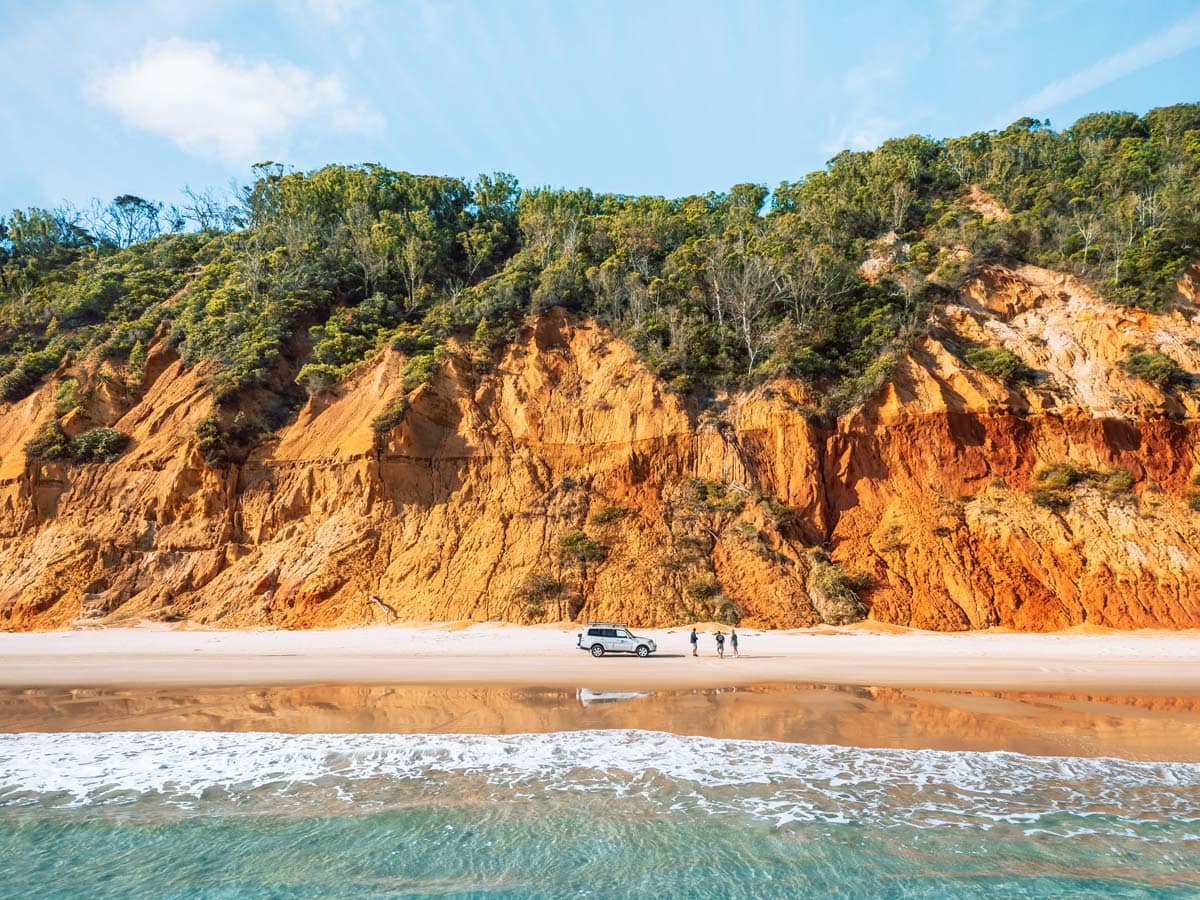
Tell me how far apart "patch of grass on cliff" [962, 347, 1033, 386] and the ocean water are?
26633 mm

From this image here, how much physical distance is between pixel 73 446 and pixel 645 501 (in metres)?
28.0

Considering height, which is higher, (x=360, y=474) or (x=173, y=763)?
(x=360, y=474)

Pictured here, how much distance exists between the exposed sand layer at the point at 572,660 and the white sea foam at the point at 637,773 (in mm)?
5587

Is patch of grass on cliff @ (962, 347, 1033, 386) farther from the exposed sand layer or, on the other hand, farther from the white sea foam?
the white sea foam

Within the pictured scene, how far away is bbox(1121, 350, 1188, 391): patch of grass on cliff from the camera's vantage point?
33.2m

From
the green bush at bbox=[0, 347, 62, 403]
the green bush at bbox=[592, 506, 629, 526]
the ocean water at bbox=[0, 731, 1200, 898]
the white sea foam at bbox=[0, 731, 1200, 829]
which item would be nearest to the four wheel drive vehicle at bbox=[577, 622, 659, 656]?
the green bush at bbox=[592, 506, 629, 526]

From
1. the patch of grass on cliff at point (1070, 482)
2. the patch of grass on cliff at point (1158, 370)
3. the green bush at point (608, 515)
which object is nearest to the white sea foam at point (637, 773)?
the green bush at point (608, 515)

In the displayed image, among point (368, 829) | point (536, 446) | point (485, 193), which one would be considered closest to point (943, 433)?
point (536, 446)

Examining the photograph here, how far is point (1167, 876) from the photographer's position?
807cm

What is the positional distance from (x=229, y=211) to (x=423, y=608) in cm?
5330

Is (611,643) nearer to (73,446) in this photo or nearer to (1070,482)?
(1070,482)

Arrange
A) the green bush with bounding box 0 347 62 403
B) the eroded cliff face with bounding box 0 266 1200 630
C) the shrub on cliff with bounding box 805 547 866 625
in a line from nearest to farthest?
the shrub on cliff with bounding box 805 547 866 625
the eroded cliff face with bounding box 0 266 1200 630
the green bush with bounding box 0 347 62 403

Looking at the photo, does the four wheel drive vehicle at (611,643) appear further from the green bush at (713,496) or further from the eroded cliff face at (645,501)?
the green bush at (713,496)

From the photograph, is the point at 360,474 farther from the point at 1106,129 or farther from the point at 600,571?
the point at 1106,129
